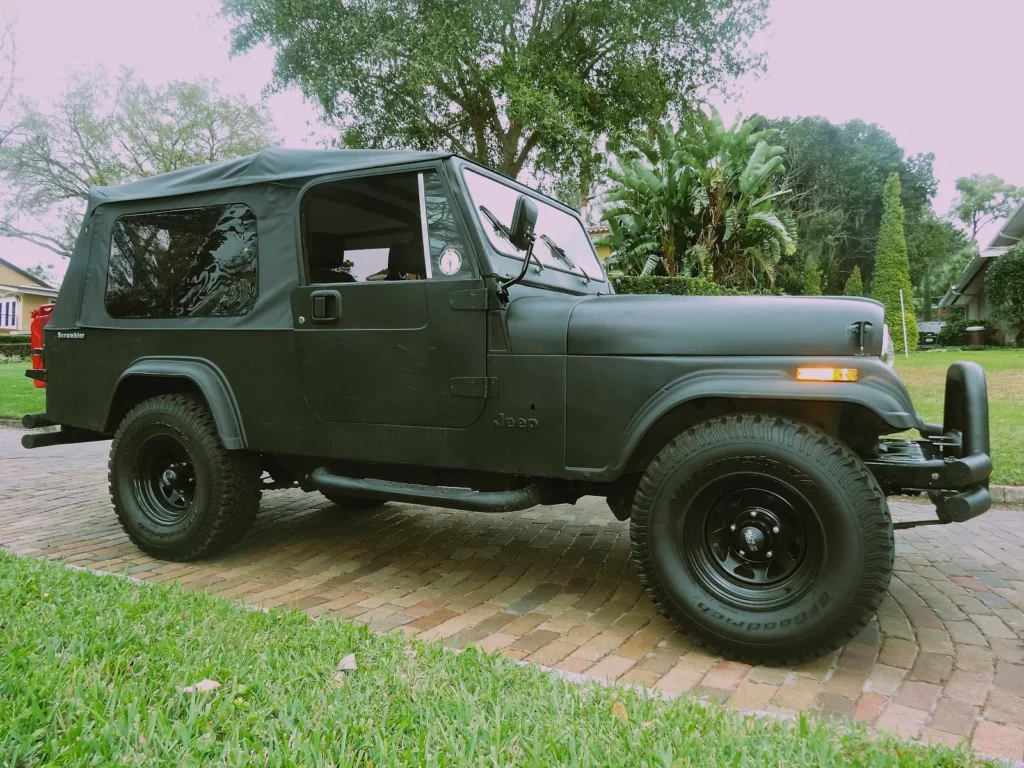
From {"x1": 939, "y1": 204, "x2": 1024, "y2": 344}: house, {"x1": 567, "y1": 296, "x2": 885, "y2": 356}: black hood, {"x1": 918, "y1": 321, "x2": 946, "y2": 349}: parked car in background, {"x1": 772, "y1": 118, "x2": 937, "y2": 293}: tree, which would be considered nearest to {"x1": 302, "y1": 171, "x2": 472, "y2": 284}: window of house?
{"x1": 567, "y1": 296, "x2": 885, "y2": 356}: black hood

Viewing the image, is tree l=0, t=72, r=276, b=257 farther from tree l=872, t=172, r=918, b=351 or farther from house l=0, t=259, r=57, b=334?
tree l=872, t=172, r=918, b=351

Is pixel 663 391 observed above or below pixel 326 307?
below

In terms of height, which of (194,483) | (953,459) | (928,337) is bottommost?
(194,483)

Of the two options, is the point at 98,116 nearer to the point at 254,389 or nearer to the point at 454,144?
the point at 454,144

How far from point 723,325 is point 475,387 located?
3.53ft

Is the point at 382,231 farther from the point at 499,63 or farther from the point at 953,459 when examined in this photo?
the point at 499,63

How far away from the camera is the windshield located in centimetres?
322

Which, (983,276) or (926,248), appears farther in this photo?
(926,248)

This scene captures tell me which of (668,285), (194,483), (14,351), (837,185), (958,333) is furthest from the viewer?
(837,185)

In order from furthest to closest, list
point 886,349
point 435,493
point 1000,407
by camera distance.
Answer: point 1000,407 < point 435,493 < point 886,349

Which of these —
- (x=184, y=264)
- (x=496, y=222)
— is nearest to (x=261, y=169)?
(x=184, y=264)

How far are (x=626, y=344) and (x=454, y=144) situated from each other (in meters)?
13.7

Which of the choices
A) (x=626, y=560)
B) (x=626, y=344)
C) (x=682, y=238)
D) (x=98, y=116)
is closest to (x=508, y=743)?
(x=626, y=344)

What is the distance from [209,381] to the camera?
3.58m
